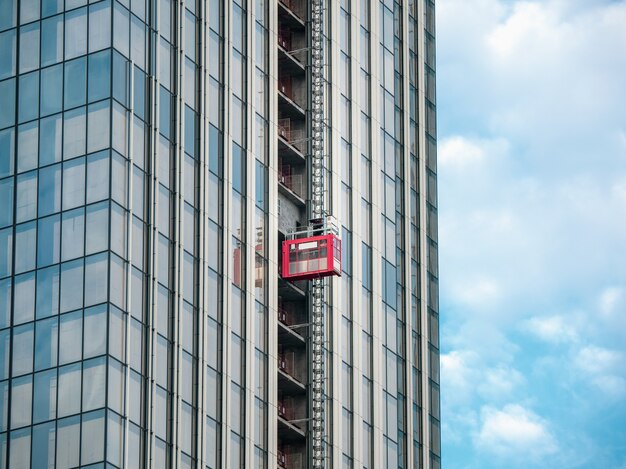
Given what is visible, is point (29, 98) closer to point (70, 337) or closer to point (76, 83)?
point (76, 83)

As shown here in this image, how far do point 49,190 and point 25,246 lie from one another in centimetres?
330

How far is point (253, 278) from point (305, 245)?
21.3ft

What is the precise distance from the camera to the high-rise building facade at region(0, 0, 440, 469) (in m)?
107

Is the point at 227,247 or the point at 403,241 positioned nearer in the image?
the point at 227,247

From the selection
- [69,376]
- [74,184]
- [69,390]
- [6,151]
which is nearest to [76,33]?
[6,151]

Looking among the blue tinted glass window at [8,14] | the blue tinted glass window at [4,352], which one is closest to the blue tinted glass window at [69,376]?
the blue tinted glass window at [4,352]

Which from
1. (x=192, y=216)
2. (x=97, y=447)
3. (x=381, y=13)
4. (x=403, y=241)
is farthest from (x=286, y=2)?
(x=97, y=447)

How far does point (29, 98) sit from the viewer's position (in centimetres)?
11312

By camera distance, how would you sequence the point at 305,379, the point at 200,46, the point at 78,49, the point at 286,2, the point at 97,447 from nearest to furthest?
the point at 97,447, the point at 78,49, the point at 200,46, the point at 305,379, the point at 286,2

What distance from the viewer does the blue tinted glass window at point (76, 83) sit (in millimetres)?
111000

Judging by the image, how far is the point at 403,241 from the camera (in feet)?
470

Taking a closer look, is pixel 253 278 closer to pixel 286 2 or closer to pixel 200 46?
pixel 200 46

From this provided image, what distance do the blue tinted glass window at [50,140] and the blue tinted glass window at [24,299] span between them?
21.4 ft

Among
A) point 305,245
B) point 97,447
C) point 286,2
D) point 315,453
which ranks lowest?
point 97,447
